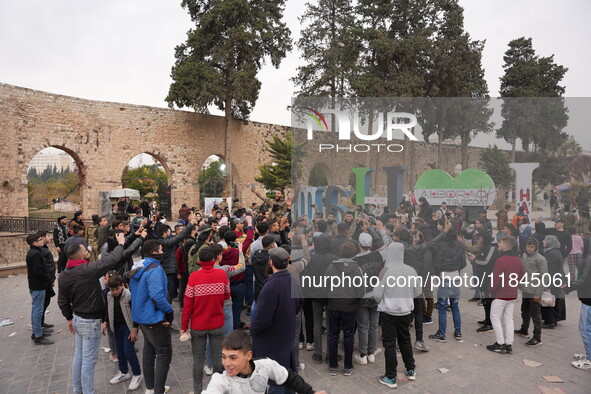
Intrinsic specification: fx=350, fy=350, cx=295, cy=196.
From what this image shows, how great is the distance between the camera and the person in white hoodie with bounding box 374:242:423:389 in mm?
3803

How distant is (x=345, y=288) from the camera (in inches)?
157

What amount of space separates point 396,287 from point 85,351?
10.5 ft

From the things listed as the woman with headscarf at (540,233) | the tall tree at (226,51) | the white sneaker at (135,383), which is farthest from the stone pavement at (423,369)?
Answer: the tall tree at (226,51)

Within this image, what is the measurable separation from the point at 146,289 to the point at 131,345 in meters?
0.84

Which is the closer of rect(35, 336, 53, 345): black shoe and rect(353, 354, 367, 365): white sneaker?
rect(353, 354, 367, 365): white sneaker

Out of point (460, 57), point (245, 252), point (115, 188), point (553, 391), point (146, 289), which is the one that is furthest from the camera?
point (115, 188)

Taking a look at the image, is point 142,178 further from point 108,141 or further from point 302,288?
point 302,288

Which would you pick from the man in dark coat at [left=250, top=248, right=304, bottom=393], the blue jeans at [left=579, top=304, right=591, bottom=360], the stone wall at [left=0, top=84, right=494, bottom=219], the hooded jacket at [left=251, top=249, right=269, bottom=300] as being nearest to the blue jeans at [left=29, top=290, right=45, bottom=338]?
the hooded jacket at [left=251, top=249, right=269, bottom=300]

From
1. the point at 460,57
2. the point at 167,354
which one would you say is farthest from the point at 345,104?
the point at 460,57

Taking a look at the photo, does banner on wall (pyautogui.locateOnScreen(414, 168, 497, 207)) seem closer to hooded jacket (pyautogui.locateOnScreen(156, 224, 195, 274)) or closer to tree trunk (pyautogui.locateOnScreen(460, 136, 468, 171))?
tree trunk (pyautogui.locateOnScreen(460, 136, 468, 171))

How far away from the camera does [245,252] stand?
5301 millimetres

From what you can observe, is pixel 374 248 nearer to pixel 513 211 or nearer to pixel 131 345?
pixel 513 211

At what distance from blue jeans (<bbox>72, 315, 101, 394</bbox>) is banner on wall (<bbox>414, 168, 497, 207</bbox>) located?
14.2 ft

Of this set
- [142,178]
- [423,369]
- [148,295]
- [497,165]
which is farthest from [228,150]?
[423,369]
